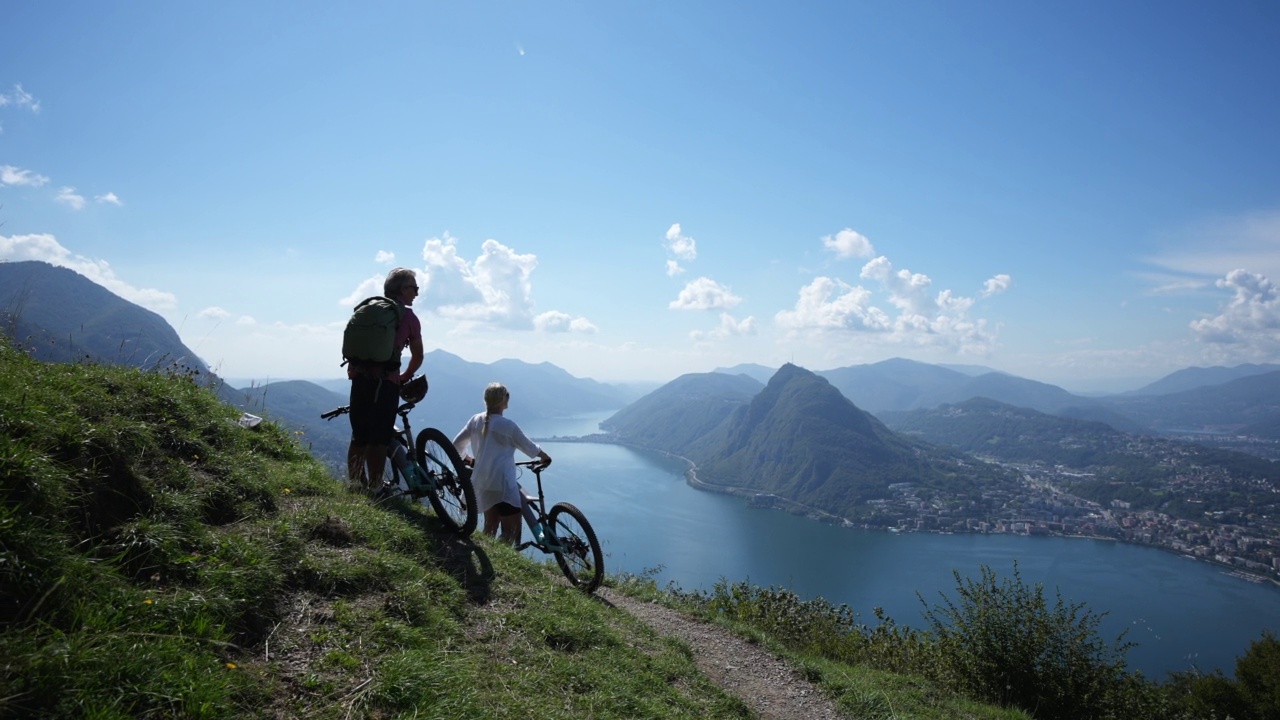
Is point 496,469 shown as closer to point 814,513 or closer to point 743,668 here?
point 743,668

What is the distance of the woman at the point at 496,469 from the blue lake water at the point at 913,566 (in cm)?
3130

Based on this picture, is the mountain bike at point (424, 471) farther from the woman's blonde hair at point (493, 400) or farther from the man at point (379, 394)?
the woman's blonde hair at point (493, 400)

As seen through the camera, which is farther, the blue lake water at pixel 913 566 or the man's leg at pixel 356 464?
the blue lake water at pixel 913 566

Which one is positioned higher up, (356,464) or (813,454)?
(356,464)

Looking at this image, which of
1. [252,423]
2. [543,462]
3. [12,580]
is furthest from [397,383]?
[12,580]

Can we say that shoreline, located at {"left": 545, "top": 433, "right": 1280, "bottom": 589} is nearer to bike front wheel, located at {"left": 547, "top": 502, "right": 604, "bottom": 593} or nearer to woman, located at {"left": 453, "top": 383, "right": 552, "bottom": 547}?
bike front wheel, located at {"left": 547, "top": 502, "right": 604, "bottom": 593}

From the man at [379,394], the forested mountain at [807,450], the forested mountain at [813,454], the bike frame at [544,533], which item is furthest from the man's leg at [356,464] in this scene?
the forested mountain at [807,450]

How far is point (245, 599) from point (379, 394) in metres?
2.66

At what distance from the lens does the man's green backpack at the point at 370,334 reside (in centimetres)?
527

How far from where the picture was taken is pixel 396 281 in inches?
224

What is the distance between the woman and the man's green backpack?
1.58 m

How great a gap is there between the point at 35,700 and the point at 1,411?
2026mm

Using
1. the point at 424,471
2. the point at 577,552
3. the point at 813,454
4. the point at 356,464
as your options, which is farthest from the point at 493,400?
the point at 813,454

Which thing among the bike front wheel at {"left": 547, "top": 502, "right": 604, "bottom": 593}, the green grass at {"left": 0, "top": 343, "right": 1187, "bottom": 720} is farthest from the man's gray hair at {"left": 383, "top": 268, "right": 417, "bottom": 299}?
the bike front wheel at {"left": 547, "top": 502, "right": 604, "bottom": 593}
